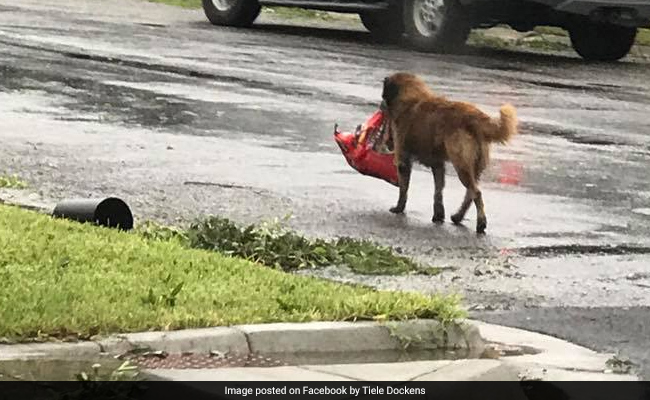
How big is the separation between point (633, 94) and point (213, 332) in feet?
35.3

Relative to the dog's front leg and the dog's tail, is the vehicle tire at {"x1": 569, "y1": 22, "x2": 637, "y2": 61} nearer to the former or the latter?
the dog's front leg

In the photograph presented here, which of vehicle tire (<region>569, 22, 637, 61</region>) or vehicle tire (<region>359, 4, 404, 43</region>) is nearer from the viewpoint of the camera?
vehicle tire (<region>569, 22, 637, 61</region>)

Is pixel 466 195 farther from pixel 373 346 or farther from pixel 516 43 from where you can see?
pixel 516 43

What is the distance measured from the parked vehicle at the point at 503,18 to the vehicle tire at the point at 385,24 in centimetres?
2

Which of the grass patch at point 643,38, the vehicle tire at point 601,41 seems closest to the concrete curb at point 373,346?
the vehicle tire at point 601,41

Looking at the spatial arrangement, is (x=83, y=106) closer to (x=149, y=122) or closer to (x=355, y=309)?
(x=149, y=122)

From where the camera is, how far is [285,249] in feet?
22.8

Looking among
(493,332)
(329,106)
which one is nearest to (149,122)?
(329,106)

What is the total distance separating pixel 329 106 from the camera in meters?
12.8

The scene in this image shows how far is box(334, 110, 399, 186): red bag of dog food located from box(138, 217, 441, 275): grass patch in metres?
1.48

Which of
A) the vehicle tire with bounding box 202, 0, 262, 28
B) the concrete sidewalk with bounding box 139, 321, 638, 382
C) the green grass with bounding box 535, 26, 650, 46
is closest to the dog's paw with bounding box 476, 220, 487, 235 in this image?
the concrete sidewalk with bounding box 139, 321, 638, 382

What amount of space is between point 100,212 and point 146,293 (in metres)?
1.71

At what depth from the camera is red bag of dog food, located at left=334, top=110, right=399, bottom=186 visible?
343 inches

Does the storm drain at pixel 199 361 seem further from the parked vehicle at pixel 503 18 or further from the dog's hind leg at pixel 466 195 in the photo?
the parked vehicle at pixel 503 18
